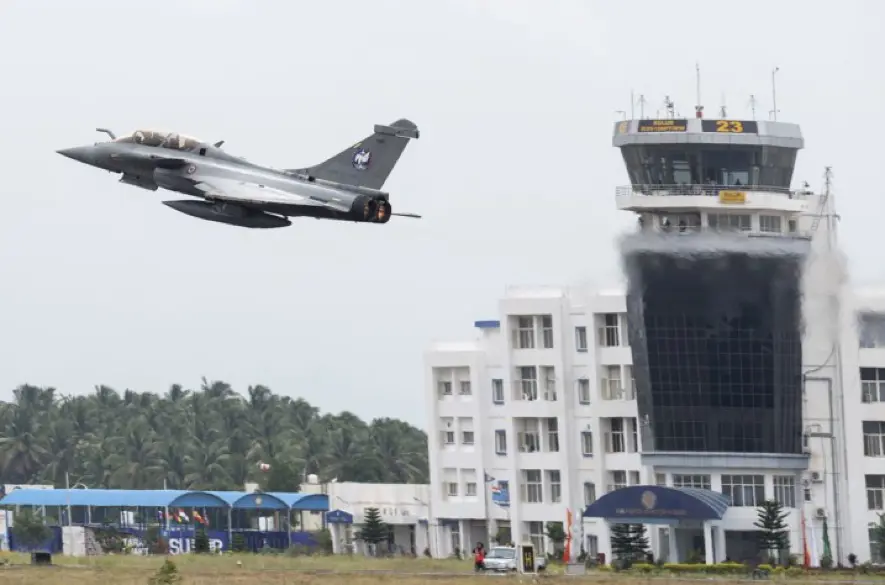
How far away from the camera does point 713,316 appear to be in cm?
12938

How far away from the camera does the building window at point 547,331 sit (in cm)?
14262

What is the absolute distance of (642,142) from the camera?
132875 millimetres

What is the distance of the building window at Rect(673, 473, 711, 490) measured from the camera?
439 feet

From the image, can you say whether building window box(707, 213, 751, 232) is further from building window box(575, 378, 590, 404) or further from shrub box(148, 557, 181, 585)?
shrub box(148, 557, 181, 585)

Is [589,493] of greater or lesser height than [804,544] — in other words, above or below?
above

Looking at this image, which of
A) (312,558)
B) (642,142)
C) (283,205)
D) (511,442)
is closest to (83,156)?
(283,205)

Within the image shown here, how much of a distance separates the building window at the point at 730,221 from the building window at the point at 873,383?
11.3 meters

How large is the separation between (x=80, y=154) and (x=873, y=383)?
203 ft

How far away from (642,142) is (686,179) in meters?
3.52

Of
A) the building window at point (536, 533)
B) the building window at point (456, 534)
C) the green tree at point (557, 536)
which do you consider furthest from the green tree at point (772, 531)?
the building window at point (456, 534)

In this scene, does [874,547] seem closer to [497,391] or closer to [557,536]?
[557,536]

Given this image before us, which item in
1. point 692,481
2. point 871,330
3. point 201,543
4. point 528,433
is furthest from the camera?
point 528,433

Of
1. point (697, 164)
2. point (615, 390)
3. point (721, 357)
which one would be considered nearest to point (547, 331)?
point (615, 390)

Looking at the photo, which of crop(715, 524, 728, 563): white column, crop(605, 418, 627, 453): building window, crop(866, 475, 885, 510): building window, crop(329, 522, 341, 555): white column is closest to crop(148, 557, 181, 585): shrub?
crop(715, 524, 728, 563): white column
